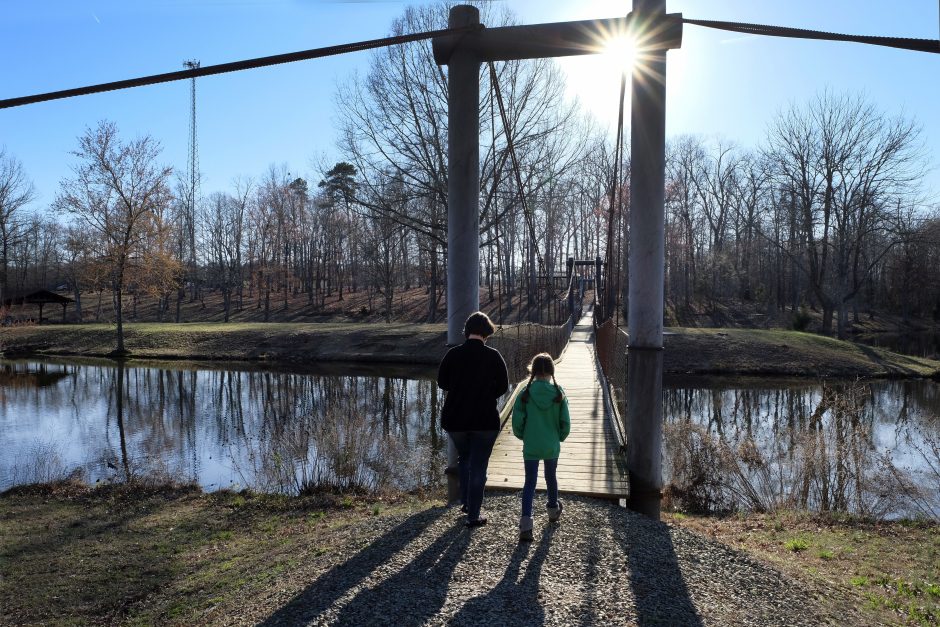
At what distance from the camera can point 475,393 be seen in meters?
4.40

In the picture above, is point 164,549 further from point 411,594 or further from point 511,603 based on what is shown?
point 511,603

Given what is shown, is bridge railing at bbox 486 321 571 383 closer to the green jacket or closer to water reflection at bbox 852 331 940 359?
the green jacket

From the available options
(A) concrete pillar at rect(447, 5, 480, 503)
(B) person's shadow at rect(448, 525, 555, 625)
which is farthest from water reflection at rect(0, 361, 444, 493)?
(B) person's shadow at rect(448, 525, 555, 625)

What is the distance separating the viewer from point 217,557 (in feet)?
21.3

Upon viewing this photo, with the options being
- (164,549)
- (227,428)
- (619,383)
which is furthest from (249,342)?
(619,383)

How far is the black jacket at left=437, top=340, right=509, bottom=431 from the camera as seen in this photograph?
4387 millimetres

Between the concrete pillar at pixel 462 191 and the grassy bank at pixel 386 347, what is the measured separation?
20494 millimetres

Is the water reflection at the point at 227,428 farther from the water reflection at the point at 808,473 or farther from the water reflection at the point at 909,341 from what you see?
the water reflection at the point at 909,341

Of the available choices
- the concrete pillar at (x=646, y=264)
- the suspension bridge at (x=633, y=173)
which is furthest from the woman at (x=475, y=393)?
the concrete pillar at (x=646, y=264)

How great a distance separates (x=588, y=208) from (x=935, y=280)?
2492 cm

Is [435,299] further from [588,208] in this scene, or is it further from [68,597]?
[68,597]

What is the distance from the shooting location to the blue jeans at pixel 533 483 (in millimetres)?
4203

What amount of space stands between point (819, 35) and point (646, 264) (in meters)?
2.21

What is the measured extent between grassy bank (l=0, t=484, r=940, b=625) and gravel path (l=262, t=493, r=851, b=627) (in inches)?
10.3
